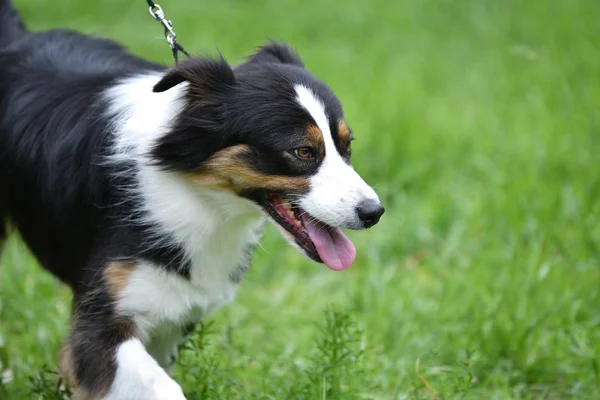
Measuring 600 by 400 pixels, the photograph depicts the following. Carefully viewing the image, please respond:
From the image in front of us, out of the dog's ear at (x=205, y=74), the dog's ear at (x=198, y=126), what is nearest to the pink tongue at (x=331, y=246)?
the dog's ear at (x=198, y=126)

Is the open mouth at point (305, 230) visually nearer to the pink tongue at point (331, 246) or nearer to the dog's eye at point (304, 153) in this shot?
the pink tongue at point (331, 246)

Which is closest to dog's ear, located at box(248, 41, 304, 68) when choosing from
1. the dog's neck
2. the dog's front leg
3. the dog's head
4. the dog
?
the dog

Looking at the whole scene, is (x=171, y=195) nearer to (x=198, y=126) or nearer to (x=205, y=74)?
(x=198, y=126)

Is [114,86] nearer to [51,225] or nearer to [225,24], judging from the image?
[51,225]

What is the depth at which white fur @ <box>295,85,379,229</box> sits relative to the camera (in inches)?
111

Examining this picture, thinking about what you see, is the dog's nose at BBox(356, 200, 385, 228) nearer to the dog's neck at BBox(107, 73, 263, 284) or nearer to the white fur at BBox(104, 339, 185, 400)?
the dog's neck at BBox(107, 73, 263, 284)

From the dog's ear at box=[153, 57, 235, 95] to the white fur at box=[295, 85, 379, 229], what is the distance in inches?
10.7

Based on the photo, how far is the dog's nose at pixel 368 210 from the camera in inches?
111

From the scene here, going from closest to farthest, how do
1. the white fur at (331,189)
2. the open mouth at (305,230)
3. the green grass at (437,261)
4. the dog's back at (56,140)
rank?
the white fur at (331,189) < the open mouth at (305,230) < the dog's back at (56,140) < the green grass at (437,261)

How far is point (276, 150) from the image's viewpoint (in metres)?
2.90

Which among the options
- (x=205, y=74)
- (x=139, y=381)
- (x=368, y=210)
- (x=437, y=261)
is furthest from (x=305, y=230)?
(x=437, y=261)

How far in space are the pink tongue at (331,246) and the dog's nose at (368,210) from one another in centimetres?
18

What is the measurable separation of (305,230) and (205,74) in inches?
25.5

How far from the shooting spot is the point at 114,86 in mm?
3230
